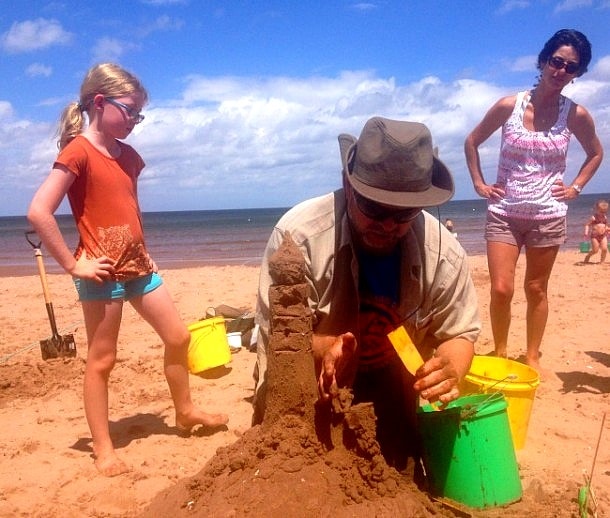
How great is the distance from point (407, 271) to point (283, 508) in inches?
46.3

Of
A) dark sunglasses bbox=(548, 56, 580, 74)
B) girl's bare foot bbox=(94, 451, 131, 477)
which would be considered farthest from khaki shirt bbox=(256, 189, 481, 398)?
dark sunglasses bbox=(548, 56, 580, 74)

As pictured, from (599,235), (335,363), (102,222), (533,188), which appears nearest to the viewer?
(335,363)

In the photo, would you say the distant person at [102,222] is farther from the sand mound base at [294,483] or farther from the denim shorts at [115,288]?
the sand mound base at [294,483]

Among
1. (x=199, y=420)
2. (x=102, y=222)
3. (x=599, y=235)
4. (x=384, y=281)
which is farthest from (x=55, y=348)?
(x=599, y=235)

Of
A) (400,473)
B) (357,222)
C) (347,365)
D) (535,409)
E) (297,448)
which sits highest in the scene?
(357,222)

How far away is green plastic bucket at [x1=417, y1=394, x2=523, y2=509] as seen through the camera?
2.70 metres

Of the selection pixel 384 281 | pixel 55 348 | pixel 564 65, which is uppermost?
pixel 564 65

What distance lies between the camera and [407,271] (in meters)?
2.71

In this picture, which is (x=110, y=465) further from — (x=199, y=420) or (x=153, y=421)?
(x=153, y=421)

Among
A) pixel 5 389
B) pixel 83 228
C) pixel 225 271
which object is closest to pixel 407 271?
pixel 83 228

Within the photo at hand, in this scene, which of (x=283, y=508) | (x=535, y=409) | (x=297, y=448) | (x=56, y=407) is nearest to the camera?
(x=283, y=508)

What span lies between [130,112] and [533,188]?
2.99 m

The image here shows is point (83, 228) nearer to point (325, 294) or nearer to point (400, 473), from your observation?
point (325, 294)

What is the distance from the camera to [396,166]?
7.51 ft
